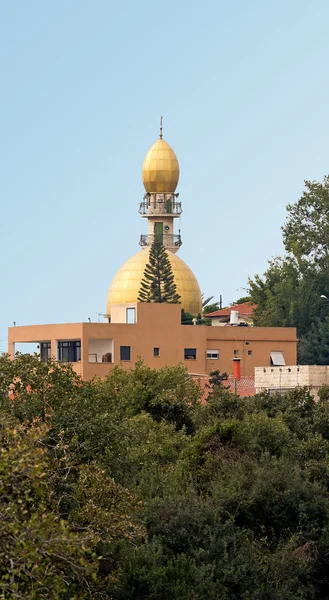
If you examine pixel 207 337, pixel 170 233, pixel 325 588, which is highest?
pixel 170 233

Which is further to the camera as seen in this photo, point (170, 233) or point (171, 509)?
point (170, 233)

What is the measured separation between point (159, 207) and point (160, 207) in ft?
0.21

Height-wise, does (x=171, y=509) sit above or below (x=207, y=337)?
below

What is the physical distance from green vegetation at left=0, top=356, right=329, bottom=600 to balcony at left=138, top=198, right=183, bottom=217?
6221 cm

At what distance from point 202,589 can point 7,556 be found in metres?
Result: 8.64

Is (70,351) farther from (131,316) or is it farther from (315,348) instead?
(315,348)

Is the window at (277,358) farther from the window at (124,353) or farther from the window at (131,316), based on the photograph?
the window at (124,353)

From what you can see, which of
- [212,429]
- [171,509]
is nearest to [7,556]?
[171,509]

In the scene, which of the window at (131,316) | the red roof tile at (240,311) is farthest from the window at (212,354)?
the red roof tile at (240,311)

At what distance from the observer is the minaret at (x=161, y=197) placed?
10075cm

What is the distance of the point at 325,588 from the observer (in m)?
29.8

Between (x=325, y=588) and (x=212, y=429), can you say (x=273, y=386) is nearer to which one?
(x=212, y=429)

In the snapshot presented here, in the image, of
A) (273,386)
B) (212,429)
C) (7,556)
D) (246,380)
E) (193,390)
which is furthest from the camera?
(246,380)

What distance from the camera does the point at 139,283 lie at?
94.9 meters
